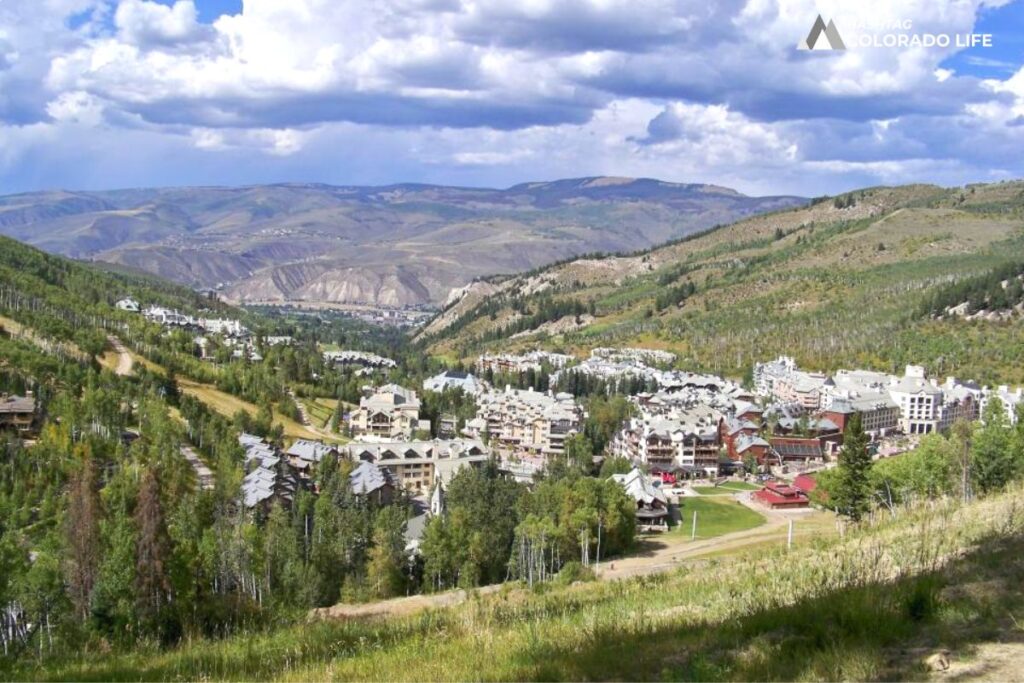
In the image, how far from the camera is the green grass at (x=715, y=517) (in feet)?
157

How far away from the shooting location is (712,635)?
7.40 meters

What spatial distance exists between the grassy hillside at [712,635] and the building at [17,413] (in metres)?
55.7

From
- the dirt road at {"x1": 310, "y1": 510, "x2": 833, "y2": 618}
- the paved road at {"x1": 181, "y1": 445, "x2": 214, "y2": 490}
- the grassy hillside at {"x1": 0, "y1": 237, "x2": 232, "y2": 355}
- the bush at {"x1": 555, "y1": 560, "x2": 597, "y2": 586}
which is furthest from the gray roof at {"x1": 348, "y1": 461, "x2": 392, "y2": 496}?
the grassy hillside at {"x1": 0, "y1": 237, "x2": 232, "y2": 355}

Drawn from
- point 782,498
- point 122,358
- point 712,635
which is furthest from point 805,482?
point 122,358

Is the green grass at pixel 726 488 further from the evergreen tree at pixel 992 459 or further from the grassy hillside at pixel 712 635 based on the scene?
the grassy hillside at pixel 712 635

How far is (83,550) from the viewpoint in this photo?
2602 cm

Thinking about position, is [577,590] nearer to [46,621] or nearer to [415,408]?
[46,621]

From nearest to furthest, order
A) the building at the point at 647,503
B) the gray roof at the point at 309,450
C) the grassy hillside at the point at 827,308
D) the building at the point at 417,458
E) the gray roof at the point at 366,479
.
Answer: the building at the point at 647,503 → the gray roof at the point at 366,479 → the gray roof at the point at 309,450 → the building at the point at 417,458 → the grassy hillside at the point at 827,308

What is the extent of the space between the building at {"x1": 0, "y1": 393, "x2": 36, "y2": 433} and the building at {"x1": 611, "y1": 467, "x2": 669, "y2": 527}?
40.1 meters

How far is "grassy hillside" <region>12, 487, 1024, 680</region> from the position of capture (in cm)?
652

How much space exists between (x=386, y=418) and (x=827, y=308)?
269 ft

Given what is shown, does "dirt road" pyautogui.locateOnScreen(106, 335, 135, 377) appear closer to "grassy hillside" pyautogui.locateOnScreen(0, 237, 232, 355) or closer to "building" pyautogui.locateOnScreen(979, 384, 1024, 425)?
"grassy hillside" pyautogui.locateOnScreen(0, 237, 232, 355)

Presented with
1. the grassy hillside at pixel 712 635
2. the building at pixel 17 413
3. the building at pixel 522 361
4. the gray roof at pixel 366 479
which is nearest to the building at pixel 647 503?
the gray roof at pixel 366 479

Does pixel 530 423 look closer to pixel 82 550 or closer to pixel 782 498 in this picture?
pixel 782 498
